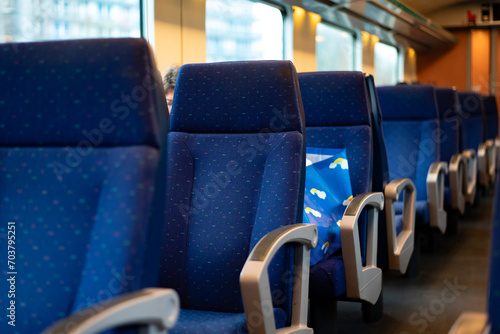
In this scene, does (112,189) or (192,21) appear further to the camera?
(192,21)

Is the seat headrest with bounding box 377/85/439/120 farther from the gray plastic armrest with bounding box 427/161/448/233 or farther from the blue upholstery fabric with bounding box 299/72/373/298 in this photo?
the blue upholstery fabric with bounding box 299/72/373/298

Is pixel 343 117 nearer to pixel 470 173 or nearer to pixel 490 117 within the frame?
pixel 470 173

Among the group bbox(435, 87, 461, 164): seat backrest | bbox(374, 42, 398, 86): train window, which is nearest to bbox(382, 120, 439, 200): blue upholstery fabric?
bbox(435, 87, 461, 164): seat backrest

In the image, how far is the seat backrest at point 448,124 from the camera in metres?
4.57

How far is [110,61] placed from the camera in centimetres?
124

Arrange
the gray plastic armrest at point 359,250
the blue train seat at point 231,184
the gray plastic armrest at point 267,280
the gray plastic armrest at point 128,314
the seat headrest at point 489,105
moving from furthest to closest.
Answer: the seat headrest at point 489,105
the gray plastic armrest at point 359,250
the blue train seat at point 231,184
the gray plastic armrest at point 267,280
the gray plastic armrest at point 128,314

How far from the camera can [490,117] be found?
7.16m

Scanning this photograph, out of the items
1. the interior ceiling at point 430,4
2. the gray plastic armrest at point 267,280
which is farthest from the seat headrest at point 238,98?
the interior ceiling at point 430,4

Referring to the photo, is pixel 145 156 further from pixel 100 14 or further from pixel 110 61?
pixel 100 14

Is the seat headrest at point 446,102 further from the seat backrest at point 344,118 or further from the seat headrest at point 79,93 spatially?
the seat headrest at point 79,93

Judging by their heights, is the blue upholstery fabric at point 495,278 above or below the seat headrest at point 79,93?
below

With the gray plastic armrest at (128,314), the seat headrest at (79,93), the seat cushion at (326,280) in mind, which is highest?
the seat headrest at (79,93)

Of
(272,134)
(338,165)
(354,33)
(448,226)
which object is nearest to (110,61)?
(272,134)

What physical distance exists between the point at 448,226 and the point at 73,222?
14.6 feet
